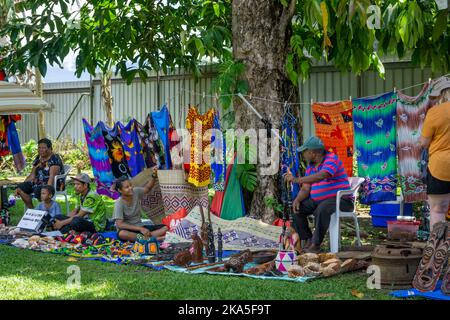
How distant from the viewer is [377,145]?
808 cm

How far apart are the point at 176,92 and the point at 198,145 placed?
22.5 feet

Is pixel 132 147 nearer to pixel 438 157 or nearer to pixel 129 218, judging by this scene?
pixel 129 218

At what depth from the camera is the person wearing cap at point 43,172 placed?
1026 cm

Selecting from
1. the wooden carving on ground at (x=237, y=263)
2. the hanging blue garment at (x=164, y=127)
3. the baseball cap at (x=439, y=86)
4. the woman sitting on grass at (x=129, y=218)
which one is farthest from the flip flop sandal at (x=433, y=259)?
the hanging blue garment at (x=164, y=127)

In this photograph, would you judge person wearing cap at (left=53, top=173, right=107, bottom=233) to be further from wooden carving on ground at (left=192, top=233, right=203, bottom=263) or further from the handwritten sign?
wooden carving on ground at (left=192, top=233, right=203, bottom=263)

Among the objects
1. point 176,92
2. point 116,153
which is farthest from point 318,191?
point 176,92

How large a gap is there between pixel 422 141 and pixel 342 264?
124cm

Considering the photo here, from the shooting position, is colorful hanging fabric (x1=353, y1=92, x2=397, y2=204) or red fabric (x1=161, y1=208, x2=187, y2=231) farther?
red fabric (x1=161, y1=208, x2=187, y2=231)

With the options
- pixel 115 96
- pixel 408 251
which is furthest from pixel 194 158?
pixel 115 96

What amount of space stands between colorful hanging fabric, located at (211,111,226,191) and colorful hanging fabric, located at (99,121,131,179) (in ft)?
5.20

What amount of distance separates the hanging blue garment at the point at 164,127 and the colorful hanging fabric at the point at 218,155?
2.17 ft

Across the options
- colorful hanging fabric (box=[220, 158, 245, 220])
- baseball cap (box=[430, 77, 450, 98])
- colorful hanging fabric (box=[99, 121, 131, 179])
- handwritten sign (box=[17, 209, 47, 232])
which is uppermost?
baseball cap (box=[430, 77, 450, 98])

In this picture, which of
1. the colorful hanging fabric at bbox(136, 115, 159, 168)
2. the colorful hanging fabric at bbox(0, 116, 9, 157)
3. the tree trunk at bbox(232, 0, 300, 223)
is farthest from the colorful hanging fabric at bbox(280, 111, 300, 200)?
the colorful hanging fabric at bbox(0, 116, 9, 157)

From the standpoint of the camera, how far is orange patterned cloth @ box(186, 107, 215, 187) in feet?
28.3
